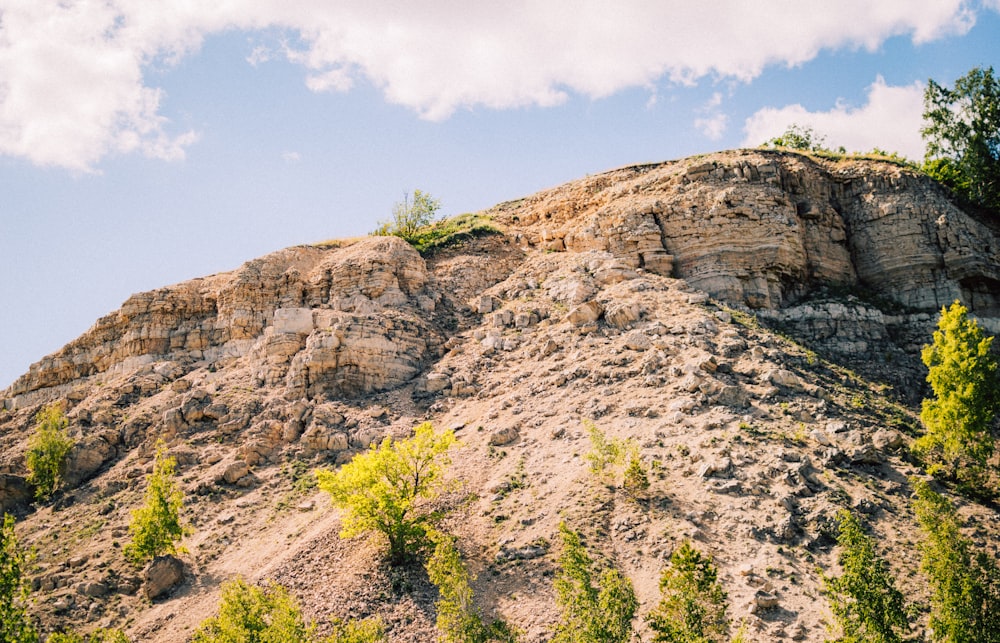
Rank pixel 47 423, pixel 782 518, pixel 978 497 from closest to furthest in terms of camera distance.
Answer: pixel 782 518 → pixel 978 497 → pixel 47 423

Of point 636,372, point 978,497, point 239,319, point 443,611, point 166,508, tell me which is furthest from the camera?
point 239,319

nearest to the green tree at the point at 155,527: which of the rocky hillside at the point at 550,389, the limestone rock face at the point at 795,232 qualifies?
the rocky hillside at the point at 550,389

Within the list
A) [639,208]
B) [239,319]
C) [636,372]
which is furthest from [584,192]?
[239,319]

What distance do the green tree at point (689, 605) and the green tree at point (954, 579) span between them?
541cm

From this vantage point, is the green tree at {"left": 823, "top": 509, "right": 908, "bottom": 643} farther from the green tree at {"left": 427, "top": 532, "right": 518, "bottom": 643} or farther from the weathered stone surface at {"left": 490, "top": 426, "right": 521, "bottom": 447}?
the weathered stone surface at {"left": 490, "top": 426, "right": 521, "bottom": 447}

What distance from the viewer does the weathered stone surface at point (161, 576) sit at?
27000 millimetres

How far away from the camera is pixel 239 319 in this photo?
40812mm

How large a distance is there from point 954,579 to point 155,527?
25415 millimetres

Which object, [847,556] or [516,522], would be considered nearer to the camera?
[847,556]

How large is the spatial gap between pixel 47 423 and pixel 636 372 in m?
27.0

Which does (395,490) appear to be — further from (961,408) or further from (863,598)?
(961,408)

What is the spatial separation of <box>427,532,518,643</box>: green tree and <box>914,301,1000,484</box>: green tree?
15596mm

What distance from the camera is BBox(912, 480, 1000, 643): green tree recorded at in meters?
19.8

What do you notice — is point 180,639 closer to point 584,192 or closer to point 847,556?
point 847,556
